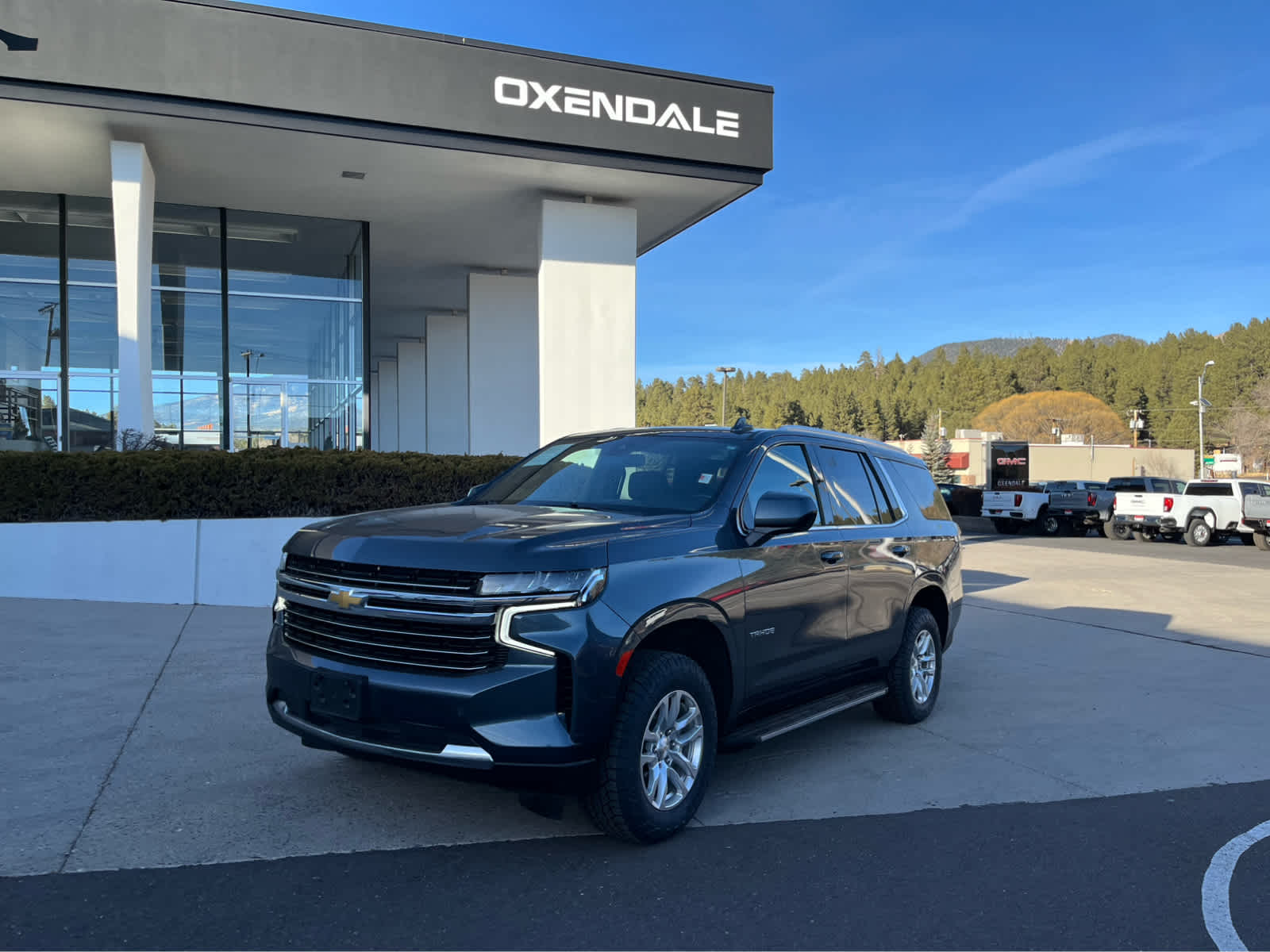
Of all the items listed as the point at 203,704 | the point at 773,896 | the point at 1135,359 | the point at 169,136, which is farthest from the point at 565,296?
the point at 1135,359

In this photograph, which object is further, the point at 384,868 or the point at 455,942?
the point at 384,868

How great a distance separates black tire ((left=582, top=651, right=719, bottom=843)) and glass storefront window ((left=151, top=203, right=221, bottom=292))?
652 inches

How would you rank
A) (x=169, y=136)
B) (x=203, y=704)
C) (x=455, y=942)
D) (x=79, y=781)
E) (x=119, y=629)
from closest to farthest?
1. (x=455, y=942)
2. (x=79, y=781)
3. (x=203, y=704)
4. (x=119, y=629)
5. (x=169, y=136)

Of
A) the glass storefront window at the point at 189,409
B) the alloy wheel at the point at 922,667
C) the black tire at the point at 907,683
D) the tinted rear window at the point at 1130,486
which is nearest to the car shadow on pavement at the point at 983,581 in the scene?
the alloy wheel at the point at 922,667

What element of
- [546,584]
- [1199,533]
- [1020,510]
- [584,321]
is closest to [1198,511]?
[1199,533]

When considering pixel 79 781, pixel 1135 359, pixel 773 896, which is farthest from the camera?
pixel 1135 359

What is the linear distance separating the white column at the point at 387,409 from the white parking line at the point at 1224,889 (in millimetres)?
28319

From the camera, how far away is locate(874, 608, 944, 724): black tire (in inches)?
247

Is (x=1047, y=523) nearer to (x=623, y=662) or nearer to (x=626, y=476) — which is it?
(x=626, y=476)

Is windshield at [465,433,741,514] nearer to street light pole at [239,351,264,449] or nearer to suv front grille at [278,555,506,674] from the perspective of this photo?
suv front grille at [278,555,506,674]

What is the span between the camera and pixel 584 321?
16391mm

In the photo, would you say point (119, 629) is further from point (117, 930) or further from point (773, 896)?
point (773, 896)

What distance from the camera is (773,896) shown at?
3766 millimetres

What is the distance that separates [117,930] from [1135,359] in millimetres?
166694
